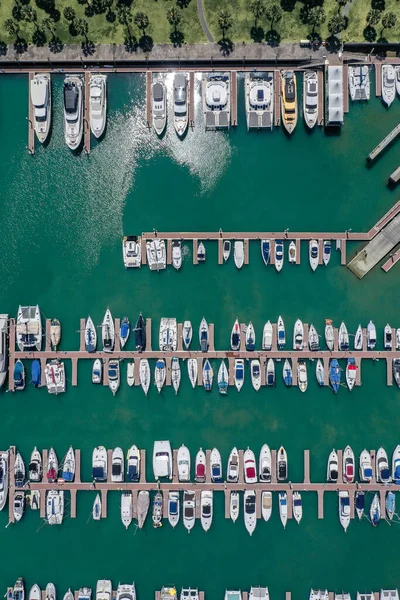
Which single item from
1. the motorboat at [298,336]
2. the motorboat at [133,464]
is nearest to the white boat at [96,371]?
the motorboat at [133,464]

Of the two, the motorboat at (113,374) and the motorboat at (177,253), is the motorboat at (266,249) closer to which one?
the motorboat at (177,253)

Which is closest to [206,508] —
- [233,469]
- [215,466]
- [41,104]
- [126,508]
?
[215,466]

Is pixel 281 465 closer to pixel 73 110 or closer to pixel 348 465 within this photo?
pixel 348 465

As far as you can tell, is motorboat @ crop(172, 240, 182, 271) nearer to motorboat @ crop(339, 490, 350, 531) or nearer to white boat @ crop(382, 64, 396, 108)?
white boat @ crop(382, 64, 396, 108)

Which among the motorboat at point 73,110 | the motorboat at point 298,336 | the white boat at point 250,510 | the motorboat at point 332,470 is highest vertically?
the motorboat at point 73,110

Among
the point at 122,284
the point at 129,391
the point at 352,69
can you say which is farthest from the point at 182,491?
the point at 352,69

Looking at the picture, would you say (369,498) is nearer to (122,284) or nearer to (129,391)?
(129,391)
